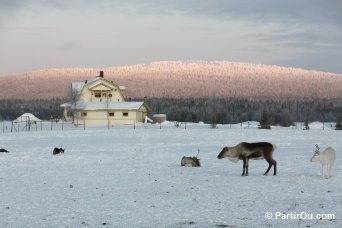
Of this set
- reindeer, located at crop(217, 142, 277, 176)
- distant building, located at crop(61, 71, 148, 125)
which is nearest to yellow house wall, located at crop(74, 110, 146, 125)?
distant building, located at crop(61, 71, 148, 125)

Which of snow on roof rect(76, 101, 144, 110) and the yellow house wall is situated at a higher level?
snow on roof rect(76, 101, 144, 110)

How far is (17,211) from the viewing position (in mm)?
14375

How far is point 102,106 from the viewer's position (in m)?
84.6

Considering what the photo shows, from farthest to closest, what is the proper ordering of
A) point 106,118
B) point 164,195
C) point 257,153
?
point 106,118
point 257,153
point 164,195

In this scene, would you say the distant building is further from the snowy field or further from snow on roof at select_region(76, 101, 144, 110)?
the snowy field

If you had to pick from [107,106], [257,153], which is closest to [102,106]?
[107,106]

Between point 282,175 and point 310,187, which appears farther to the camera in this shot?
point 282,175

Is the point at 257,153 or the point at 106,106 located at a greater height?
the point at 106,106

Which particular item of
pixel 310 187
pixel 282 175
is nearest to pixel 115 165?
pixel 282 175

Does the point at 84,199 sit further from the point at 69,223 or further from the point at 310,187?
the point at 310,187

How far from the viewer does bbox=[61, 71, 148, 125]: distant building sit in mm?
84062

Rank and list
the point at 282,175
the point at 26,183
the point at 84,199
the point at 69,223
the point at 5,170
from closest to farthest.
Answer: the point at 69,223, the point at 84,199, the point at 26,183, the point at 282,175, the point at 5,170

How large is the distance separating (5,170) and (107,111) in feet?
196

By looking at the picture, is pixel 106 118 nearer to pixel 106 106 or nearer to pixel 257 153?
pixel 106 106
